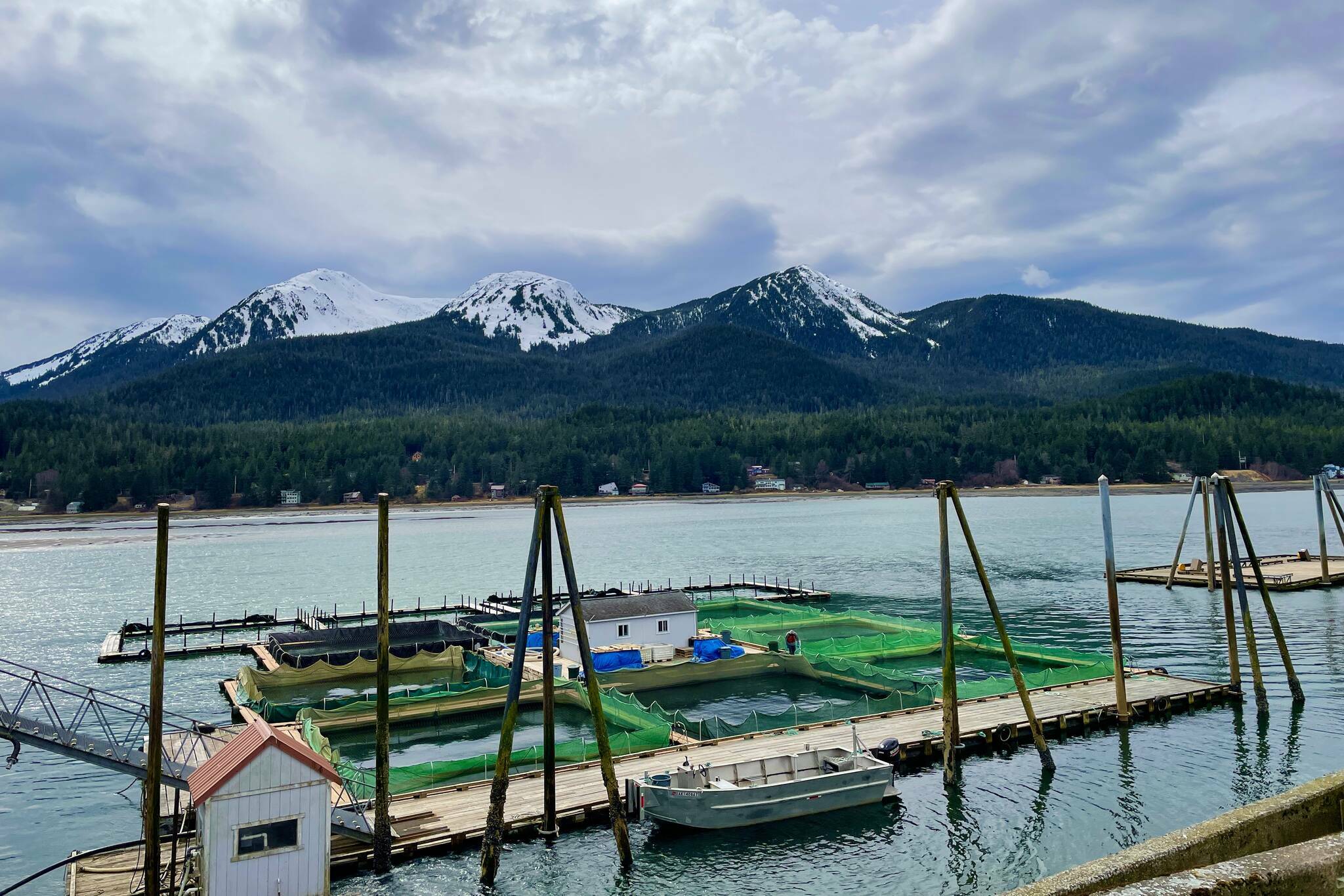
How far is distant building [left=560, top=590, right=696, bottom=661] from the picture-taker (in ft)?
167

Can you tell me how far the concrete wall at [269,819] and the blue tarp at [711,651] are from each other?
30.7 meters

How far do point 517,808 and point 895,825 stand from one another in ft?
37.0

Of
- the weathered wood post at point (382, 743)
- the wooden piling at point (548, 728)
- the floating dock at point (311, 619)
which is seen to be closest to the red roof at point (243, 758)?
the weathered wood post at point (382, 743)

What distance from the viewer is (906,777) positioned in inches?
1249

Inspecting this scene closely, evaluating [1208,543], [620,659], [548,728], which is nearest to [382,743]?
[548,728]

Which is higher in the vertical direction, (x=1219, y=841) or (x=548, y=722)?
(x=1219, y=841)

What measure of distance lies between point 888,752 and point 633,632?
866 inches

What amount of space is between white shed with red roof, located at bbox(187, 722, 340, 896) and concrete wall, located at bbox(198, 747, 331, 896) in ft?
0.05

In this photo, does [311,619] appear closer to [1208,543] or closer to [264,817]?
[264,817]

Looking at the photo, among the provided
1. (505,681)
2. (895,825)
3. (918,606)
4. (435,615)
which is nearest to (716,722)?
(895,825)

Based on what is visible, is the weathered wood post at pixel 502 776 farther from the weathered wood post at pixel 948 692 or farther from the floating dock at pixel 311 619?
the floating dock at pixel 311 619

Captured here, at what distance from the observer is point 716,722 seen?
3397 centimetres

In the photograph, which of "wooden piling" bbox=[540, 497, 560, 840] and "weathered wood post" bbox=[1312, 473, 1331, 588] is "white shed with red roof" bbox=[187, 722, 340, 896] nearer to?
"wooden piling" bbox=[540, 497, 560, 840]

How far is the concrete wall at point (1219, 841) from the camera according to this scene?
6.92 metres
